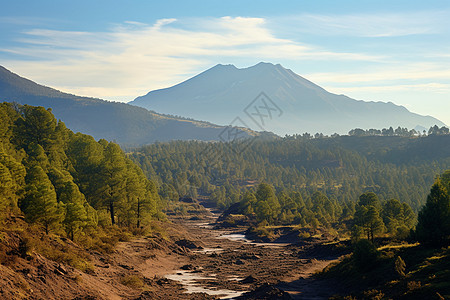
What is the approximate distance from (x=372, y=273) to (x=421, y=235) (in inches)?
309

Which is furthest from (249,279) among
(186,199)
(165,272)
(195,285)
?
(186,199)

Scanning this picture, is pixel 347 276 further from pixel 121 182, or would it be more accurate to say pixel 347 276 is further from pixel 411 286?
pixel 121 182

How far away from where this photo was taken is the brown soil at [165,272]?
3438 cm

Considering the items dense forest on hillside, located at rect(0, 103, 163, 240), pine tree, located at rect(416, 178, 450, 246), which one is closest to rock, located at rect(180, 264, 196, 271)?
dense forest on hillside, located at rect(0, 103, 163, 240)

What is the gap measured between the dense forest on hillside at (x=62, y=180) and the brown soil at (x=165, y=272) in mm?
6152

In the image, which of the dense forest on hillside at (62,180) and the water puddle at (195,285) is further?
the dense forest on hillside at (62,180)

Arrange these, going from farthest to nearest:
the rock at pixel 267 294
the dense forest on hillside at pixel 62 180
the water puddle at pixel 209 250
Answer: the water puddle at pixel 209 250
the dense forest on hillside at pixel 62 180
the rock at pixel 267 294

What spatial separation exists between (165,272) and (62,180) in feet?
66.6

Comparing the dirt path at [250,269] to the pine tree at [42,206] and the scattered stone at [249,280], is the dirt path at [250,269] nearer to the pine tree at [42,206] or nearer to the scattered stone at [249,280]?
the scattered stone at [249,280]

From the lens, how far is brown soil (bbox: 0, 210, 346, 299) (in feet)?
113

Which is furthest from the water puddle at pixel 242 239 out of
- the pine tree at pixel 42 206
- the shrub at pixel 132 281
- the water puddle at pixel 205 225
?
the pine tree at pixel 42 206

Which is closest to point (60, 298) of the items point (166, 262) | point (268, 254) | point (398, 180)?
point (166, 262)

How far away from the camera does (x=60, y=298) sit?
34156 mm

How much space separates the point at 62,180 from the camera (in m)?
58.1
